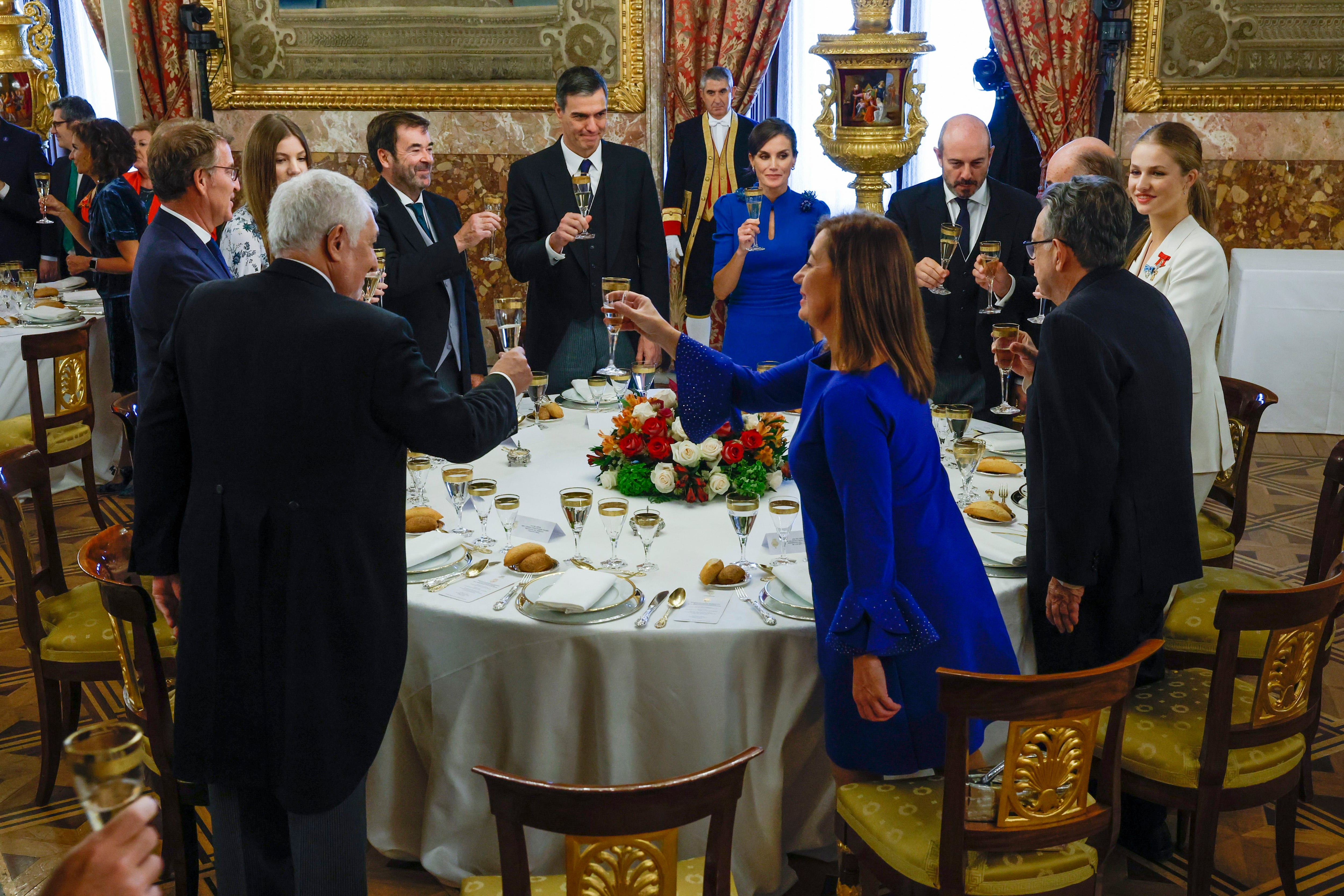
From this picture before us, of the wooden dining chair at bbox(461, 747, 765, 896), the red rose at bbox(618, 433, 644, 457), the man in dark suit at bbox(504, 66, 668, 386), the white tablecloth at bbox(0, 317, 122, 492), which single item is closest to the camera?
the wooden dining chair at bbox(461, 747, 765, 896)

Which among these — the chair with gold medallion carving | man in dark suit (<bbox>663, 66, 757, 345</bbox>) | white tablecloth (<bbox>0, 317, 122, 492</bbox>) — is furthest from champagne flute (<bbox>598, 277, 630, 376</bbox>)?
white tablecloth (<bbox>0, 317, 122, 492</bbox>)

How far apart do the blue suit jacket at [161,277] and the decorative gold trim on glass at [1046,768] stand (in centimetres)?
243

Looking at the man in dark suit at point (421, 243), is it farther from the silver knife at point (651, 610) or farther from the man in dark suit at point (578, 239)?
the silver knife at point (651, 610)

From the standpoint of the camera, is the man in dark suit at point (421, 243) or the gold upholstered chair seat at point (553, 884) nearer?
the gold upholstered chair seat at point (553, 884)

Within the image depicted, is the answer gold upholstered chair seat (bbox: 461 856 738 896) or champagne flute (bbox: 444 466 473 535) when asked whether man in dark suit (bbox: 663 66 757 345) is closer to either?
champagne flute (bbox: 444 466 473 535)

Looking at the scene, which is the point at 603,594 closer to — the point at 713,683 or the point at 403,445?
the point at 713,683

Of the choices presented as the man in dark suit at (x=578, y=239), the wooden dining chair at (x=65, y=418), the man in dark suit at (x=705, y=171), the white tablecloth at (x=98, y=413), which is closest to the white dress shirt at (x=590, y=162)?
the man in dark suit at (x=578, y=239)

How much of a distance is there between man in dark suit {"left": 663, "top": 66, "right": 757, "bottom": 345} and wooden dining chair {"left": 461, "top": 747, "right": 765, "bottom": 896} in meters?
4.70

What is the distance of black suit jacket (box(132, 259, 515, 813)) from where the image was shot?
1920mm

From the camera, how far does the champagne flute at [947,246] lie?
3678 mm

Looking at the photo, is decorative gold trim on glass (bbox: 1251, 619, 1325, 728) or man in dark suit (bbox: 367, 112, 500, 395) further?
man in dark suit (bbox: 367, 112, 500, 395)

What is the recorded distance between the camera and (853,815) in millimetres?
2164

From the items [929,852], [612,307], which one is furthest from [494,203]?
[929,852]

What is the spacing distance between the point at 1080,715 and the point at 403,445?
128 cm
